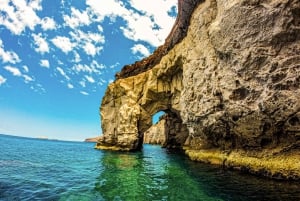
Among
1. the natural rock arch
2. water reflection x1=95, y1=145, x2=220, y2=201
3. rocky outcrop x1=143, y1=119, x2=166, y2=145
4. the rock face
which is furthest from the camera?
rocky outcrop x1=143, y1=119, x2=166, y2=145

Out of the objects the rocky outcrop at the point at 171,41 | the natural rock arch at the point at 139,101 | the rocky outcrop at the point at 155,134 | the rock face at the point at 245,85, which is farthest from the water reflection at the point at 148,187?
the rocky outcrop at the point at 155,134

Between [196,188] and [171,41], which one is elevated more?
[171,41]

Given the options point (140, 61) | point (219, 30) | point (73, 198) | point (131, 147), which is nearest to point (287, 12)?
point (219, 30)

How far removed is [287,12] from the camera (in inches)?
519

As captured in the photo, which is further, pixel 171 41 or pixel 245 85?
pixel 171 41

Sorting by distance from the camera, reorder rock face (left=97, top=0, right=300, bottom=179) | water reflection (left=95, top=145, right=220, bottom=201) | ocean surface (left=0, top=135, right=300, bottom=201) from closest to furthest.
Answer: ocean surface (left=0, top=135, right=300, bottom=201)
water reflection (left=95, top=145, right=220, bottom=201)
rock face (left=97, top=0, right=300, bottom=179)

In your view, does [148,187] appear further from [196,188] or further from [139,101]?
Answer: [139,101]

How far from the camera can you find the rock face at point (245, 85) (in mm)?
13492

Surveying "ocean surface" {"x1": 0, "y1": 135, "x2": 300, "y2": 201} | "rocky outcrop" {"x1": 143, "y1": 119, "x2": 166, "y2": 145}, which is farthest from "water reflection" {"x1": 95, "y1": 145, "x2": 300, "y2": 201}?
"rocky outcrop" {"x1": 143, "y1": 119, "x2": 166, "y2": 145}

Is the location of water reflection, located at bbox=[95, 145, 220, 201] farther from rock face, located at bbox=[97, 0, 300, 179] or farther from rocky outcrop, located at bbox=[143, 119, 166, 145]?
rocky outcrop, located at bbox=[143, 119, 166, 145]

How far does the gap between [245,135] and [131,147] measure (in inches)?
801

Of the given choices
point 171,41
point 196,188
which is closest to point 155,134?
point 171,41

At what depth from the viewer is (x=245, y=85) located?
53.0 feet

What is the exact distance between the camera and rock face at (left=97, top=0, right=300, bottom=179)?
13.5 m
